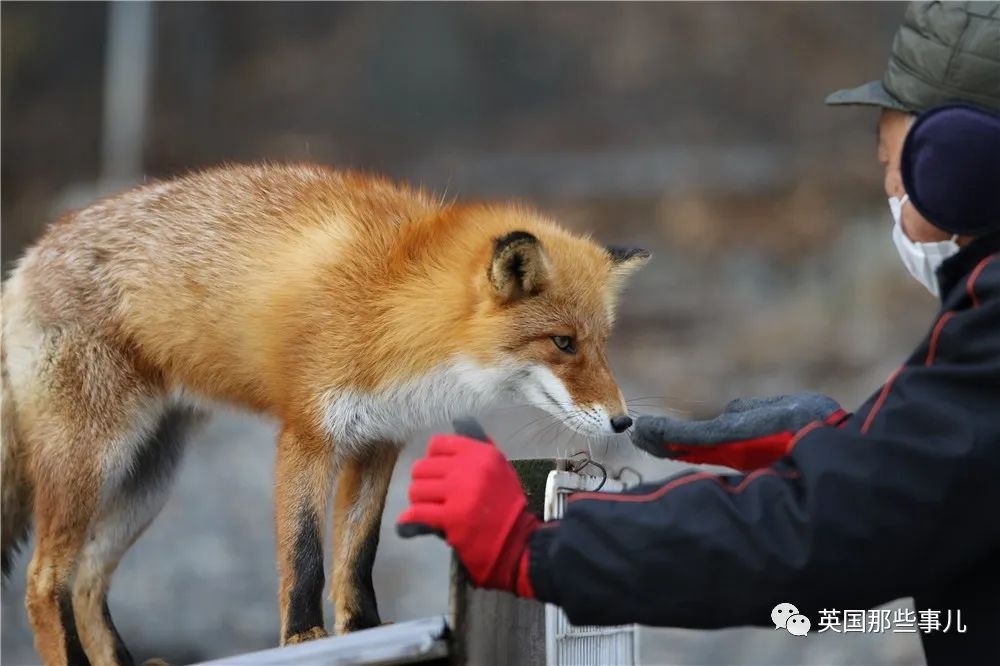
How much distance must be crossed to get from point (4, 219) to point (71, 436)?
8.86m

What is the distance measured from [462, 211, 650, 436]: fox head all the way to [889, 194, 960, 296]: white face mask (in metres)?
0.83

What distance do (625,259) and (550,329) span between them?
1.27 ft

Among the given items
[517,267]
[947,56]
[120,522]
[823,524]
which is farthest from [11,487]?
[947,56]

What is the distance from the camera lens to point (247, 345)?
2.78 m

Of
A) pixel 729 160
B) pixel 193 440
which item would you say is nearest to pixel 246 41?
pixel 729 160

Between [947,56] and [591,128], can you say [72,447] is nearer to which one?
[947,56]

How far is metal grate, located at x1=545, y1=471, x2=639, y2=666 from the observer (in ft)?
6.17

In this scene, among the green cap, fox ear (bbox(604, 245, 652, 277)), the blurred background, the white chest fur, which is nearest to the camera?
the green cap

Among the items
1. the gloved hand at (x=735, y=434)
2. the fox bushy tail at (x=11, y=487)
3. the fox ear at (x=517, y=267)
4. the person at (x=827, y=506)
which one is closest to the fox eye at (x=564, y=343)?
the fox ear at (x=517, y=267)

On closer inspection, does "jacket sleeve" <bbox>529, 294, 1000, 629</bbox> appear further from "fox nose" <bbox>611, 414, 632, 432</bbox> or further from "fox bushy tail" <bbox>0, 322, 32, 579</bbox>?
"fox bushy tail" <bbox>0, 322, 32, 579</bbox>

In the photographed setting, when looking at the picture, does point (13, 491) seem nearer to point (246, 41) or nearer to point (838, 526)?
point (838, 526)

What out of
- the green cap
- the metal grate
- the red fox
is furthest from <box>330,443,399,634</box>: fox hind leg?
the green cap

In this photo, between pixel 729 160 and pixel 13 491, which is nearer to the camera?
pixel 13 491

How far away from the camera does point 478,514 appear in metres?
1.45
